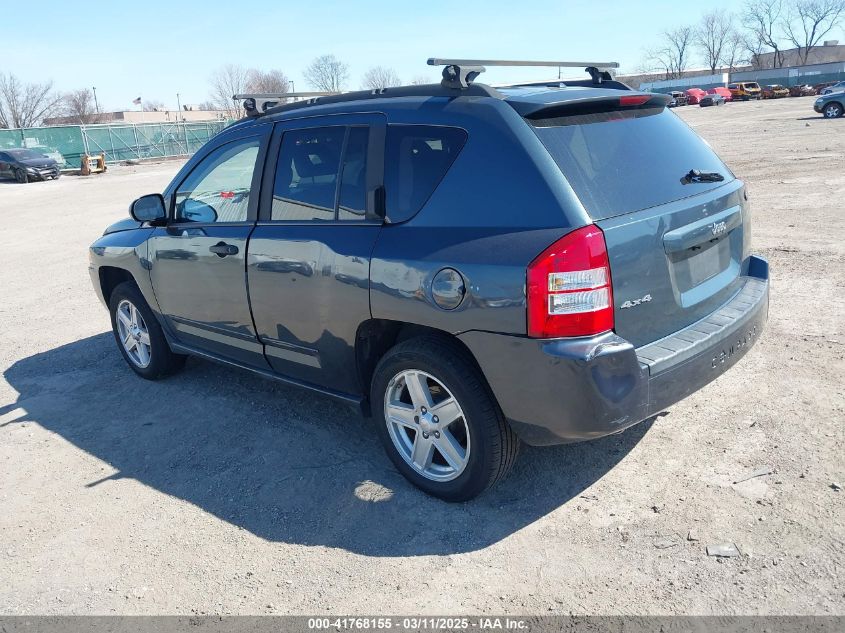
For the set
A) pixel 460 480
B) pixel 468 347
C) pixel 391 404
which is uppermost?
pixel 468 347

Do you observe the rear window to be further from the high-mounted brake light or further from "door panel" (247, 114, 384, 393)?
"door panel" (247, 114, 384, 393)

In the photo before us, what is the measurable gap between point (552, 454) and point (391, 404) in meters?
0.96

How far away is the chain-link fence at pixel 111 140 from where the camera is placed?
127ft

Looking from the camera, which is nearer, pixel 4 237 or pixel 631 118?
pixel 631 118

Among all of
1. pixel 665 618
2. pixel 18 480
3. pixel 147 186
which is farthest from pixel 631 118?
pixel 147 186

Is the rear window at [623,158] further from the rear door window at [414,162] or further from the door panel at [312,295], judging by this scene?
the door panel at [312,295]

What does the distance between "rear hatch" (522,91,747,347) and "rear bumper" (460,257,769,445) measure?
0.42 ft

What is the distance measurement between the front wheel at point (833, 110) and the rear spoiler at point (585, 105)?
106 feet

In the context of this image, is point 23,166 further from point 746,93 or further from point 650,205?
point 746,93

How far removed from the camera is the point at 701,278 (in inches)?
136

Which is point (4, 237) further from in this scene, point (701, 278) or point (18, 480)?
point (701, 278)

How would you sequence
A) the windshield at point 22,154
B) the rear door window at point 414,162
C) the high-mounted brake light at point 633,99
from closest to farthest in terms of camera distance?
the rear door window at point 414,162
the high-mounted brake light at point 633,99
the windshield at point 22,154

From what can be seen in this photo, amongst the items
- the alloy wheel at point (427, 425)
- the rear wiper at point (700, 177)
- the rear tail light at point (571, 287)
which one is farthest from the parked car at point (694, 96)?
the rear tail light at point (571, 287)

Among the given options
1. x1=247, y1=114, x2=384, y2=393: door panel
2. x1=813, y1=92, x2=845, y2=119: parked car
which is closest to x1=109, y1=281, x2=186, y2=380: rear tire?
x1=247, y1=114, x2=384, y2=393: door panel
